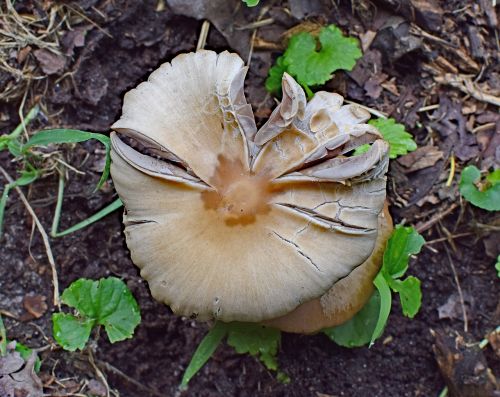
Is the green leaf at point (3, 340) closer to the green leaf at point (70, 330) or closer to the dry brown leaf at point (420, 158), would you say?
the green leaf at point (70, 330)

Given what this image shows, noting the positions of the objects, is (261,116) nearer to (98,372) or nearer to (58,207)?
(58,207)

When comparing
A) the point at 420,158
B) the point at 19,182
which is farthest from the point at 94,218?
the point at 420,158

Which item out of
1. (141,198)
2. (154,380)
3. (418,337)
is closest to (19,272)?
(154,380)

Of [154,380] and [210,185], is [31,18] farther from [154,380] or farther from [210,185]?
[154,380]

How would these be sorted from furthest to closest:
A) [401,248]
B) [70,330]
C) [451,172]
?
[451,172] < [70,330] < [401,248]

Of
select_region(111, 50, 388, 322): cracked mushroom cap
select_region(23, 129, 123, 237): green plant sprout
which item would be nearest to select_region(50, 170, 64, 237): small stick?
select_region(23, 129, 123, 237): green plant sprout

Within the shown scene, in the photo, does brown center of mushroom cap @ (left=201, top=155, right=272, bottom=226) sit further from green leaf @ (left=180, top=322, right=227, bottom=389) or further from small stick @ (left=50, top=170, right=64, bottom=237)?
small stick @ (left=50, top=170, right=64, bottom=237)

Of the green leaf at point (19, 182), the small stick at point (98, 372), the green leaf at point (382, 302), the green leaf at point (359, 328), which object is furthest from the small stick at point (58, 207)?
the green leaf at point (382, 302)
